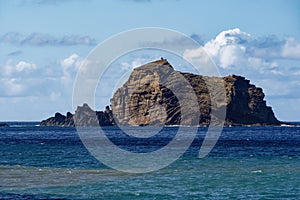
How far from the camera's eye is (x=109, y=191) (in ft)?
190

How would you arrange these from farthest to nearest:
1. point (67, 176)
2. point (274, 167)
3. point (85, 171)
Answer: point (274, 167), point (85, 171), point (67, 176)

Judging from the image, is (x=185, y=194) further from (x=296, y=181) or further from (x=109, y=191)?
(x=296, y=181)

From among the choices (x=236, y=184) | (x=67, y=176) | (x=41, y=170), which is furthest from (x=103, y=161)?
(x=236, y=184)

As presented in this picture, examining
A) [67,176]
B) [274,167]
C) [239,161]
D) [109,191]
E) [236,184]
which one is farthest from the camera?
[239,161]

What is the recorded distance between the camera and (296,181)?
212 ft

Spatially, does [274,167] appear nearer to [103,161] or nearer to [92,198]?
[103,161]

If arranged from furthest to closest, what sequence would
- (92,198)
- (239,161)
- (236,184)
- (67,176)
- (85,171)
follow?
1. (239,161)
2. (85,171)
3. (67,176)
4. (236,184)
5. (92,198)

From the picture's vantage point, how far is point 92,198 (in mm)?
53781

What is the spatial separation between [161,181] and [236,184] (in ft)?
24.9

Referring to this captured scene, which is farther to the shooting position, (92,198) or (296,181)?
(296,181)

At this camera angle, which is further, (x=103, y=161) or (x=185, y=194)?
(x=103, y=161)

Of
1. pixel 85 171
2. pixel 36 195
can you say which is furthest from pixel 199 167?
pixel 36 195

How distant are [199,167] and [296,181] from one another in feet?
56.6

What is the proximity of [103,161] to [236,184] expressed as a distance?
108 ft
